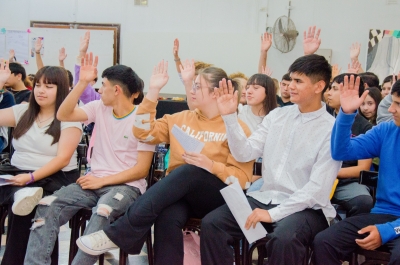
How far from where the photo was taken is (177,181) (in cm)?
Answer: 195

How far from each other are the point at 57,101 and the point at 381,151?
1704mm

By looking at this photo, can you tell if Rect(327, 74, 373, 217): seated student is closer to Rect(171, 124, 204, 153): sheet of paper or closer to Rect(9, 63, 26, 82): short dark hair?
Rect(171, 124, 204, 153): sheet of paper

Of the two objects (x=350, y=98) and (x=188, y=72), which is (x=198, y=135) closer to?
(x=188, y=72)

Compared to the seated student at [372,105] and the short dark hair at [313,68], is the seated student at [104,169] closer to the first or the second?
the short dark hair at [313,68]

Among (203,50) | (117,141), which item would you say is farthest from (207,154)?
(203,50)

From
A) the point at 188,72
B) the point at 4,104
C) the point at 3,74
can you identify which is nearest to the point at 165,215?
the point at 188,72

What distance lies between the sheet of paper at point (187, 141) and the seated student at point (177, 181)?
0.09ft

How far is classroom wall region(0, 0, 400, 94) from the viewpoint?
6.98 metres

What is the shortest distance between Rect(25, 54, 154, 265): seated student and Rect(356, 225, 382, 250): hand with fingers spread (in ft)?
3.58

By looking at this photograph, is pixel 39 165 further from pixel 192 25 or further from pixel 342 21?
pixel 342 21

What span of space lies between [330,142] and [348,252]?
0.48 m

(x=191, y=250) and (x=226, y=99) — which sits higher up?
(x=226, y=99)

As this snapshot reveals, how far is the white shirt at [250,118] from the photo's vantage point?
2.83 metres

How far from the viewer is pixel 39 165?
233cm
